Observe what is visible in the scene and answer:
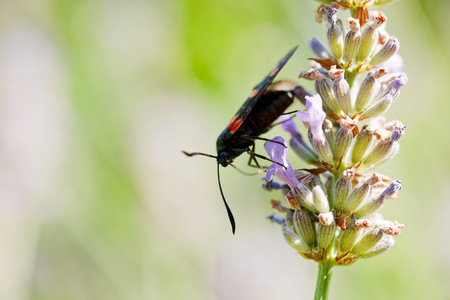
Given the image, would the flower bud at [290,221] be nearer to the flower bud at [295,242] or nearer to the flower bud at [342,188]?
the flower bud at [295,242]

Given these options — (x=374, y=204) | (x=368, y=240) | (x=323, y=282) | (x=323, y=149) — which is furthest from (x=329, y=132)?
(x=323, y=282)

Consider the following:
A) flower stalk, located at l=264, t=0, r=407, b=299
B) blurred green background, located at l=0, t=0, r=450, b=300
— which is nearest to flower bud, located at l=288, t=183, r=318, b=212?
flower stalk, located at l=264, t=0, r=407, b=299

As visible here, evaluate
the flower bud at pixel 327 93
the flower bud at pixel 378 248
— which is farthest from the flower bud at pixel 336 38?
the flower bud at pixel 378 248

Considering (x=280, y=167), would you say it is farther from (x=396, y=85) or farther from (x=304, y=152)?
(x=396, y=85)

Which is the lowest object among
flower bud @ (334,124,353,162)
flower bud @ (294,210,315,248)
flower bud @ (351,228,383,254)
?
flower bud @ (294,210,315,248)

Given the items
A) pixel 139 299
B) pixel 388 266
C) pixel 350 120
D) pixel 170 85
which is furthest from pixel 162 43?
pixel 350 120

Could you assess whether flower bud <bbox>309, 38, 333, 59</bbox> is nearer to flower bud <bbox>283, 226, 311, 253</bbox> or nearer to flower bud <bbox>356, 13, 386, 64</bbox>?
flower bud <bbox>356, 13, 386, 64</bbox>
